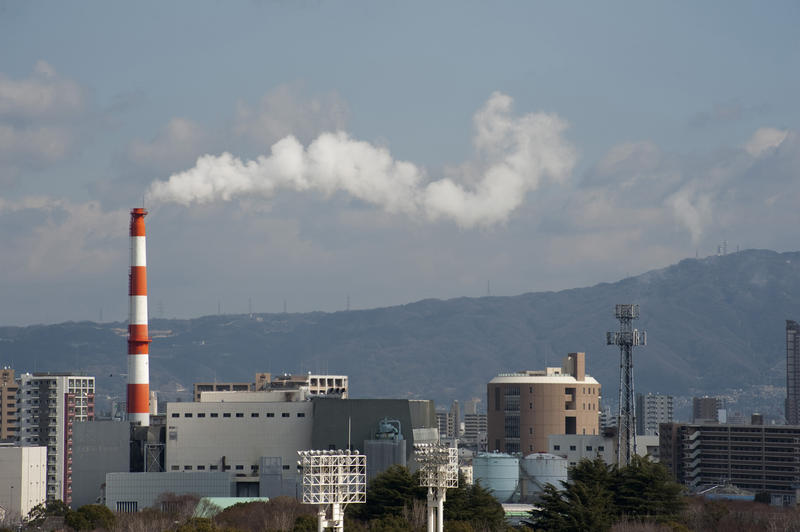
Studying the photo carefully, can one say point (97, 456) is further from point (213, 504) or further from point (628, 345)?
point (628, 345)

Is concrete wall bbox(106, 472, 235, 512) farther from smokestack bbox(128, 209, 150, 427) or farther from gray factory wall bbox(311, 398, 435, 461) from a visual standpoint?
gray factory wall bbox(311, 398, 435, 461)

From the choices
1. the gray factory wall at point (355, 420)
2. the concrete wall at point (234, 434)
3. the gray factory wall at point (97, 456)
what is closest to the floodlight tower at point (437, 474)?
the gray factory wall at point (355, 420)

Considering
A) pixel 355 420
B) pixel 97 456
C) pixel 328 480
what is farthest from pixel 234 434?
pixel 328 480

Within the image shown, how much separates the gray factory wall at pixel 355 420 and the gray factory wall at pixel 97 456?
2618 centimetres

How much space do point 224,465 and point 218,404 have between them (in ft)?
28.1

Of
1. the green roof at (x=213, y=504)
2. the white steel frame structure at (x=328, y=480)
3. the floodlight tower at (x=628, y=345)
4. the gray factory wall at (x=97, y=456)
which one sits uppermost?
the floodlight tower at (x=628, y=345)

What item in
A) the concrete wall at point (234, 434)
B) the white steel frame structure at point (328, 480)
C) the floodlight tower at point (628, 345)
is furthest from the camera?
the concrete wall at point (234, 434)

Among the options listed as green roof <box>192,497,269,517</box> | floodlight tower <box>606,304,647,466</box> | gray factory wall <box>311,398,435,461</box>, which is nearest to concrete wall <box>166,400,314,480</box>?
gray factory wall <box>311,398,435,461</box>

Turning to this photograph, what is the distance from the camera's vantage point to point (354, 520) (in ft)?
440

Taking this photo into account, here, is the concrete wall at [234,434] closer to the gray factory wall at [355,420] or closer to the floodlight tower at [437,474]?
the gray factory wall at [355,420]

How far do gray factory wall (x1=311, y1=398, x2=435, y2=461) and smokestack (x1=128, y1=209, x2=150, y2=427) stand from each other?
2401 centimetres

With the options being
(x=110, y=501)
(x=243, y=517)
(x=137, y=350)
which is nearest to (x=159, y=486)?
(x=110, y=501)

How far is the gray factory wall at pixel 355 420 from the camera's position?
187250 millimetres

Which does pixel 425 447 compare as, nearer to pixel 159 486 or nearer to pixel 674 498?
pixel 674 498
